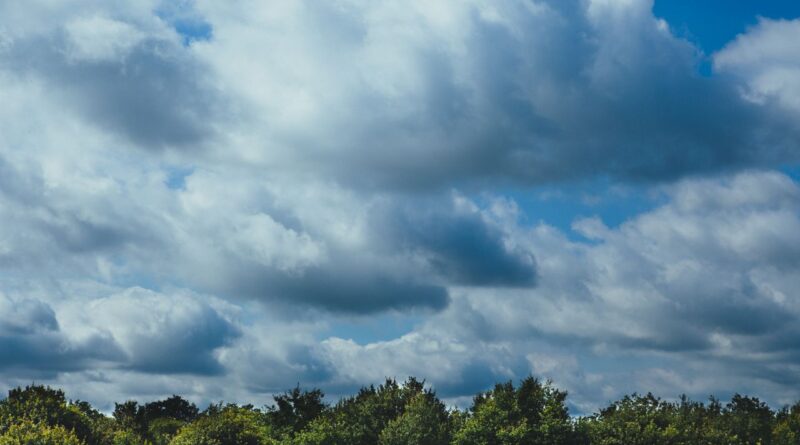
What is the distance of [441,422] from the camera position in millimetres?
80375

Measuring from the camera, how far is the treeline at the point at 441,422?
69.8 m

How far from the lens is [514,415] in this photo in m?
74.5

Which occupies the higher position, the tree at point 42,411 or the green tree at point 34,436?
the tree at point 42,411

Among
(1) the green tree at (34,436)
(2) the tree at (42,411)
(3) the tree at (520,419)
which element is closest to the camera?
(1) the green tree at (34,436)

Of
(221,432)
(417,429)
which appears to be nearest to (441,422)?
(417,429)

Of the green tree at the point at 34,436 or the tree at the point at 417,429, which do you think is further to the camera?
the tree at the point at 417,429

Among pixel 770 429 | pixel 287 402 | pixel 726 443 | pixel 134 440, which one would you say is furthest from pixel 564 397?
pixel 134 440

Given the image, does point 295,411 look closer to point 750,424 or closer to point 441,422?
point 441,422

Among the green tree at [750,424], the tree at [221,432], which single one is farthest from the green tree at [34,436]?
the green tree at [750,424]

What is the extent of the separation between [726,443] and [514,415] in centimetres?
1719

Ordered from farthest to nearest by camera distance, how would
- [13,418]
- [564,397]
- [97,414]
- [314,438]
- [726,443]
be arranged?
[97,414], [314,438], [564,397], [726,443], [13,418]

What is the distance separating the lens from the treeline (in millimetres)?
69750

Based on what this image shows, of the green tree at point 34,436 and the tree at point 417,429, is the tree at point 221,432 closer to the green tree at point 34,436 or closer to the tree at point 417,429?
the tree at point 417,429

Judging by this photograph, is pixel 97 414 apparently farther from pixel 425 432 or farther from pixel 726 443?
pixel 726 443
